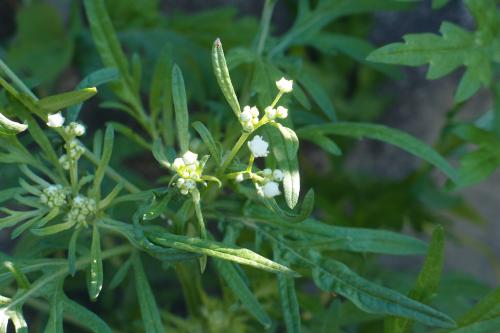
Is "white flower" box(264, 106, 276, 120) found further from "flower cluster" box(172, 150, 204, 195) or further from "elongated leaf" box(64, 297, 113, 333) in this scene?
"elongated leaf" box(64, 297, 113, 333)

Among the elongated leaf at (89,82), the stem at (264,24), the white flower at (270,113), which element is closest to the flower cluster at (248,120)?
the white flower at (270,113)

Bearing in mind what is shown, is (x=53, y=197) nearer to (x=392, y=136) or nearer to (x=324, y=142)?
(x=324, y=142)

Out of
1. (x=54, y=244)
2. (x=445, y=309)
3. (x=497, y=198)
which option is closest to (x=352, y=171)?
(x=497, y=198)

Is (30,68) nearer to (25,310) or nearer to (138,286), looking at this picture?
(25,310)

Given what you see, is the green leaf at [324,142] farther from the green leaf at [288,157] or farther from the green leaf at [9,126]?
the green leaf at [9,126]

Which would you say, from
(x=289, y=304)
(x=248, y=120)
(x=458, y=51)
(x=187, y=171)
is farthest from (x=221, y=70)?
(x=458, y=51)

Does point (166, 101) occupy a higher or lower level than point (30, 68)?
lower

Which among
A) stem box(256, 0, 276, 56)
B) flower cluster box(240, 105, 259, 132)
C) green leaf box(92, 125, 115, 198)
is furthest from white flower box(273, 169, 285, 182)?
stem box(256, 0, 276, 56)

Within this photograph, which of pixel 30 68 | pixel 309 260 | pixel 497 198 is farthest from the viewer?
Result: pixel 497 198
